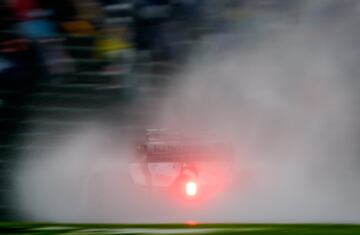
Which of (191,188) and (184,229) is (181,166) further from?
(184,229)

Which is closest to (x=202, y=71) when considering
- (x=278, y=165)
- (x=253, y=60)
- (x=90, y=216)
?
(x=253, y=60)

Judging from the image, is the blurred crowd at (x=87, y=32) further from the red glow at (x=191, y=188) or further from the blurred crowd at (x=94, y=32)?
the red glow at (x=191, y=188)

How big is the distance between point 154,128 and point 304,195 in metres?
1.00

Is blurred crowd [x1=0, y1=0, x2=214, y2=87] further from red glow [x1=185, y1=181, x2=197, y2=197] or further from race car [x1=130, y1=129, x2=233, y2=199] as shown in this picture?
red glow [x1=185, y1=181, x2=197, y2=197]

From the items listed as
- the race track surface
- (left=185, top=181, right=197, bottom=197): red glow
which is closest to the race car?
(left=185, top=181, right=197, bottom=197): red glow

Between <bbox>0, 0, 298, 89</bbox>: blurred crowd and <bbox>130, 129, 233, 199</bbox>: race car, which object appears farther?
<bbox>0, 0, 298, 89</bbox>: blurred crowd

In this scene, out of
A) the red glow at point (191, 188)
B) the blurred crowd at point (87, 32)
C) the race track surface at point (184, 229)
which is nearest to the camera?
the race track surface at point (184, 229)

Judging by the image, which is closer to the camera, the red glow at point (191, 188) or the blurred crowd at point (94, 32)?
the red glow at point (191, 188)

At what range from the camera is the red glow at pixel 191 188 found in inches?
158

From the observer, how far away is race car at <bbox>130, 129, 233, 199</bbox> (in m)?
4.02

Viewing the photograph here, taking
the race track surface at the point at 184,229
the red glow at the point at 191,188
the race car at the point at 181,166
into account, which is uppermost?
the race car at the point at 181,166

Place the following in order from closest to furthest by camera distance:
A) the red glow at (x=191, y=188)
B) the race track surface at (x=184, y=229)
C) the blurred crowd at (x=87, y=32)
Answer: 1. the race track surface at (x=184, y=229)
2. the red glow at (x=191, y=188)
3. the blurred crowd at (x=87, y=32)

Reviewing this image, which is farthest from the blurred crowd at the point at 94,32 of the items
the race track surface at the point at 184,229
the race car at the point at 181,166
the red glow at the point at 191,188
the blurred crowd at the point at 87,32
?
the race track surface at the point at 184,229

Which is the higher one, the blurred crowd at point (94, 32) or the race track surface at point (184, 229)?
the blurred crowd at point (94, 32)
